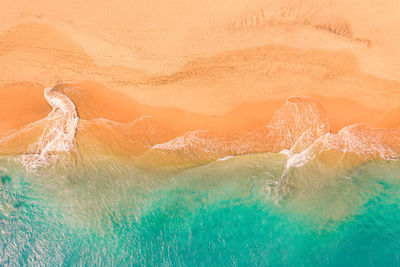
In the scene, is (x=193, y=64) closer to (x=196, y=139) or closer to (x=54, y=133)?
(x=196, y=139)

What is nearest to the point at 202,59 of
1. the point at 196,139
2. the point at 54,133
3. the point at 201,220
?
the point at 196,139

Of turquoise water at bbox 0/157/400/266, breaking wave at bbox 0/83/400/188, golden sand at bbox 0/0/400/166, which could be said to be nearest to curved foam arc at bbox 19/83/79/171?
breaking wave at bbox 0/83/400/188

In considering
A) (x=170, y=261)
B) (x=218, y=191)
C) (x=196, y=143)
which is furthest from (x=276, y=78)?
(x=170, y=261)

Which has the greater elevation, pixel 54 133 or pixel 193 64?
pixel 193 64

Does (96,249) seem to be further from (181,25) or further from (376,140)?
(376,140)

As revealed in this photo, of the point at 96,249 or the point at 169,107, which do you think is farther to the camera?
the point at 169,107

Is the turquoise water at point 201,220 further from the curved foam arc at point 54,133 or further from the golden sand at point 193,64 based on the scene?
the golden sand at point 193,64

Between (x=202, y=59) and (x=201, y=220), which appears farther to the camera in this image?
(x=202, y=59)
